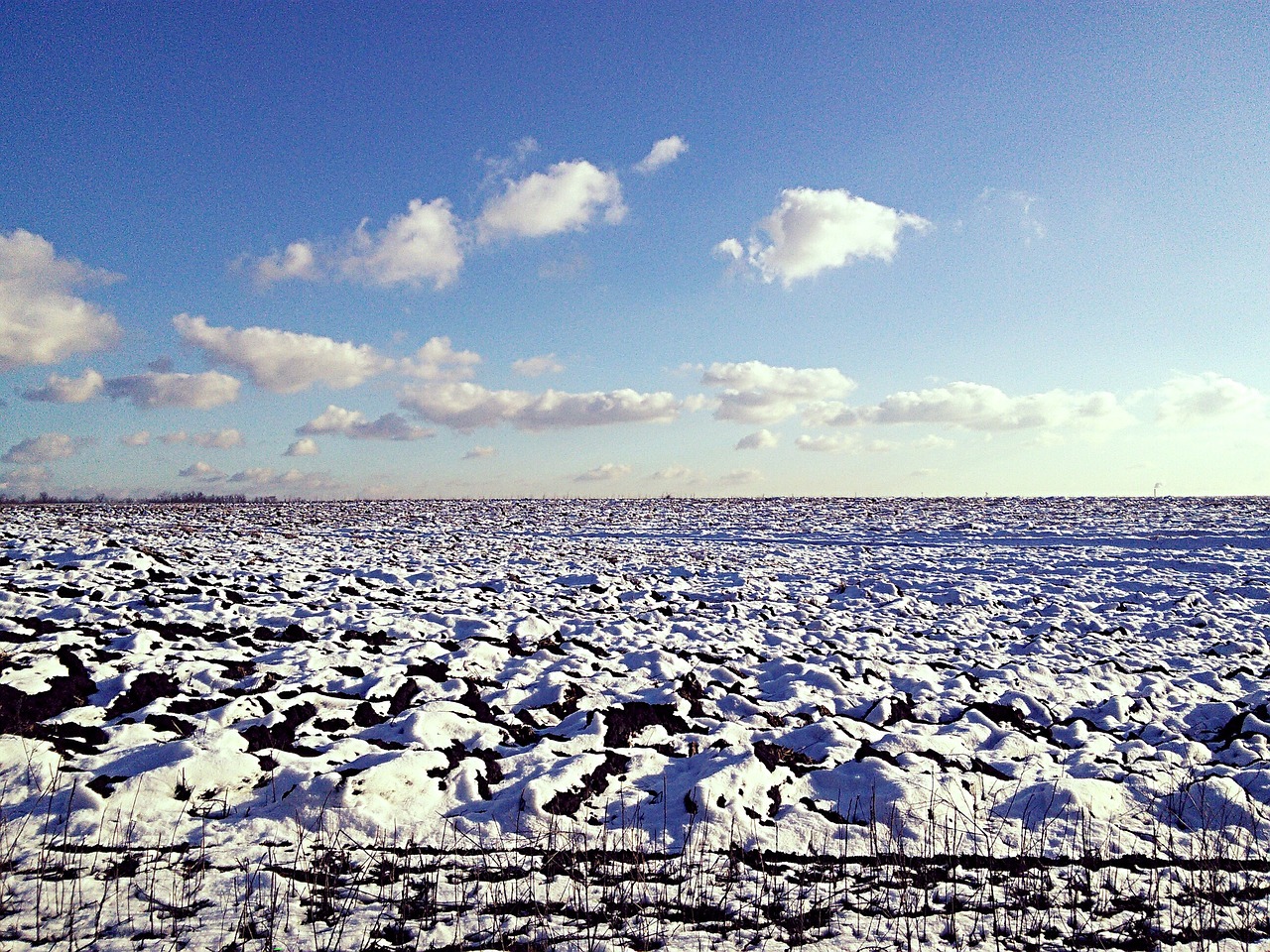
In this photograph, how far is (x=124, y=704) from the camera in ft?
21.9

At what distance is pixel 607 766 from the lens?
6121 millimetres

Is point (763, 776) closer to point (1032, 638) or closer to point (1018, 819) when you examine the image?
point (1018, 819)

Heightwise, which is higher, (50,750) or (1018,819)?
(50,750)

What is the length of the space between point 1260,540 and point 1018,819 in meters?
25.6

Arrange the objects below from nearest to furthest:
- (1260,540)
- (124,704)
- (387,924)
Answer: (387,924) → (124,704) → (1260,540)

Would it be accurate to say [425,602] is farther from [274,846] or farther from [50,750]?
[274,846]

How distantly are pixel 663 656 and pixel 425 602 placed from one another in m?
5.12

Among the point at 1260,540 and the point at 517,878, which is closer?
the point at 517,878

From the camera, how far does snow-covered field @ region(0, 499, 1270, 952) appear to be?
380 centimetres

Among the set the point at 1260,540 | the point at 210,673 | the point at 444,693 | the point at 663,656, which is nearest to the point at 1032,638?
the point at 663,656

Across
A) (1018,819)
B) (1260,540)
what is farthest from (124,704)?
(1260,540)

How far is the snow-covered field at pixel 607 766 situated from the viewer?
3.80 meters

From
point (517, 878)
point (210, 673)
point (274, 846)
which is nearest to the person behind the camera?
point (517, 878)

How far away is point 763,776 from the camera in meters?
5.82
